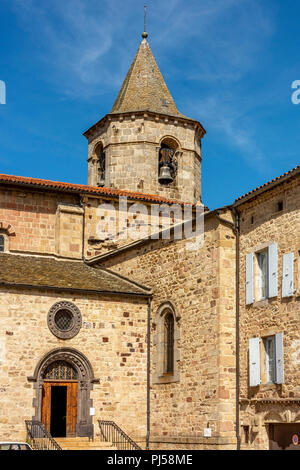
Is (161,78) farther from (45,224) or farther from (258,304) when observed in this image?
(258,304)

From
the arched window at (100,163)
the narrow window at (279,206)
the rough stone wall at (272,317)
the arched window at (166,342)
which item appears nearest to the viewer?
the rough stone wall at (272,317)

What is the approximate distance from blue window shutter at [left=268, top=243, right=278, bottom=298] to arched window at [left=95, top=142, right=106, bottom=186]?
51.1ft

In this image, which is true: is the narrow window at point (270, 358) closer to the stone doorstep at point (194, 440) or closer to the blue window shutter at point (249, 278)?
the blue window shutter at point (249, 278)

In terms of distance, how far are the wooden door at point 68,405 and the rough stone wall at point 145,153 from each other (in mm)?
11851

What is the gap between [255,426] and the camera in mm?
19141

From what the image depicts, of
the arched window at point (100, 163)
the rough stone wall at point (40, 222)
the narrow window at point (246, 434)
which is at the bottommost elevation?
the narrow window at point (246, 434)

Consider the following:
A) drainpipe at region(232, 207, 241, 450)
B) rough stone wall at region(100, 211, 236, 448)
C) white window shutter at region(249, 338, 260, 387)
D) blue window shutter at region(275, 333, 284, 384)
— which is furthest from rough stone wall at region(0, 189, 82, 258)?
blue window shutter at region(275, 333, 284, 384)

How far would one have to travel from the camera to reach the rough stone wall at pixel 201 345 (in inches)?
789

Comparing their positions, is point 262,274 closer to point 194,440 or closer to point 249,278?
point 249,278

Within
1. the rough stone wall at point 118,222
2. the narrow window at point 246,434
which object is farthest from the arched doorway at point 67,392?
the rough stone wall at point 118,222

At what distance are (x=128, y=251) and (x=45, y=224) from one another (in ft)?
13.4

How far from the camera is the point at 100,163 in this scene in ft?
114

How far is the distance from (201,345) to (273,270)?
337cm
